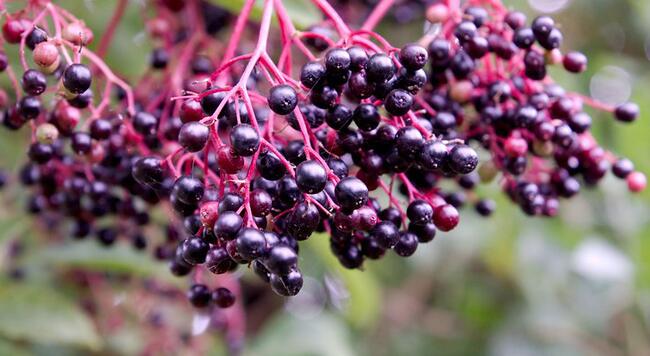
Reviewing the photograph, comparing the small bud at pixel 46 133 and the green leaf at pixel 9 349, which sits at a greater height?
the small bud at pixel 46 133

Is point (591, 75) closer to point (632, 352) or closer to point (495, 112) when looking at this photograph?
point (632, 352)

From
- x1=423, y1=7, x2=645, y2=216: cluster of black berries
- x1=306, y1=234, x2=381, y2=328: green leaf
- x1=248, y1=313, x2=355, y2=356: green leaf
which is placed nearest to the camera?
x1=423, y1=7, x2=645, y2=216: cluster of black berries

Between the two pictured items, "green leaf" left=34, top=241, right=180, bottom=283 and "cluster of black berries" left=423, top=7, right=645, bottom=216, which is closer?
"cluster of black berries" left=423, top=7, right=645, bottom=216

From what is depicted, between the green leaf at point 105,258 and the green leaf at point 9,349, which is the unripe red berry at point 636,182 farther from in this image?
the green leaf at point 9,349

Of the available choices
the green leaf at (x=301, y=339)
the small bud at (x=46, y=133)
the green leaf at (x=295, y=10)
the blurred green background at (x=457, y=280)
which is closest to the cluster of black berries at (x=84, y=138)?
the small bud at (x=46, y=133)

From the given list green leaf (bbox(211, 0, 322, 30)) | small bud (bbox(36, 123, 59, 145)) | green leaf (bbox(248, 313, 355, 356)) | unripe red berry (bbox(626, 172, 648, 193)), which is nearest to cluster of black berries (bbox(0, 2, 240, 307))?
small bud (bbox(36, 123, 59, 145))

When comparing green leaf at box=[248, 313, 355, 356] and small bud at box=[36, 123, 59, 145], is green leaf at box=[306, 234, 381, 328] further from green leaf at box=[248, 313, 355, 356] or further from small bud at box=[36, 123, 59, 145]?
small bud at box=[36, 123, 59, 145]
